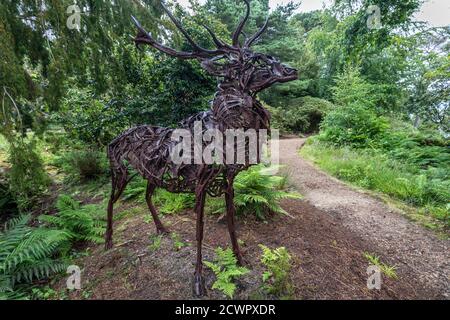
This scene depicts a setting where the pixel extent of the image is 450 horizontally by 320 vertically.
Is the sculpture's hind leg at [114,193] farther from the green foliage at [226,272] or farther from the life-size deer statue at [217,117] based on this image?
the green foliage at [226,272]

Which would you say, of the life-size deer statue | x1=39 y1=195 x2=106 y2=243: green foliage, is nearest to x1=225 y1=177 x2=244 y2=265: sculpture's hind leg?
the life-size deer statue

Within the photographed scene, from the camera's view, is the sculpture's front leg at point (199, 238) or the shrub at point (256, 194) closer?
the sculpture's front leg at point (199, 238)

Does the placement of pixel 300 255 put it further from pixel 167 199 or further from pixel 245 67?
pixel 167 199

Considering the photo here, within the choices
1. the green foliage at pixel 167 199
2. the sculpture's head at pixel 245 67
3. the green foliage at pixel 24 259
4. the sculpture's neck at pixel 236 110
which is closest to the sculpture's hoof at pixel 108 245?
the green foliage at pixel 24 259

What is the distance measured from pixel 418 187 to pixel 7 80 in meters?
6.88

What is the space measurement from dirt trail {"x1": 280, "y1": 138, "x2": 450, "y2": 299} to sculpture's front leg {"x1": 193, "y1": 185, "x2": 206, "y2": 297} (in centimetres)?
244

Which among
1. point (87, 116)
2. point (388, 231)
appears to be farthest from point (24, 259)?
point (388, 231)

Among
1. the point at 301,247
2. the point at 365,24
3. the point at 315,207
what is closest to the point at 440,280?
the point at 301,247

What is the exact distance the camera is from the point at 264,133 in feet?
7.07

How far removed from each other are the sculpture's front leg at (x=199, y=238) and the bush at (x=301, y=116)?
13453 mm

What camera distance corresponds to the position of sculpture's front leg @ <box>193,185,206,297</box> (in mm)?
2260

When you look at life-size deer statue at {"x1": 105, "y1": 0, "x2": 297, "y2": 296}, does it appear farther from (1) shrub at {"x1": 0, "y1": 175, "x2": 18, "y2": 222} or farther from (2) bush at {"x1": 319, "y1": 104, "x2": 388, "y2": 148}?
(2) bush at {"x1": 319, "y1": 104, "x2": 388, "y2": 148}

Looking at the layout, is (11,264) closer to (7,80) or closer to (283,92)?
(7,80)

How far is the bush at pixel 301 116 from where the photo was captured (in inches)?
612
